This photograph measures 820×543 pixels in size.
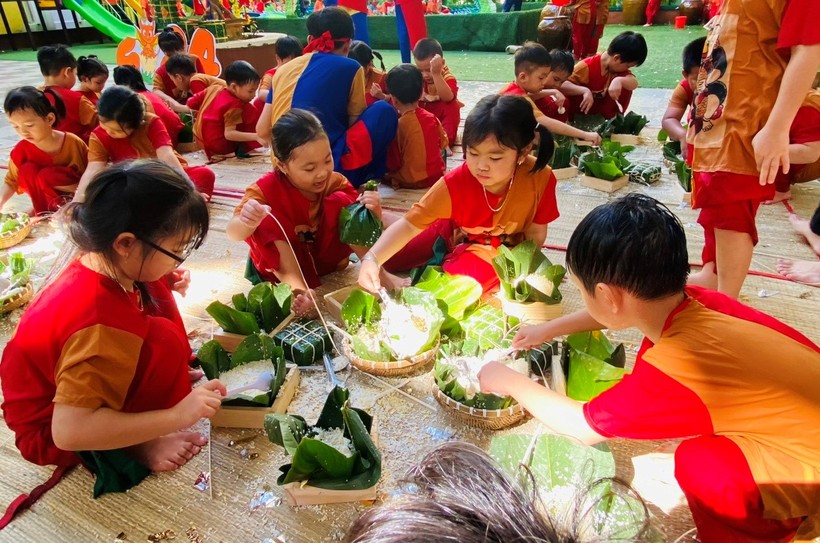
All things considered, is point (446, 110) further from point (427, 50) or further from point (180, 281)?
point (180, 281)

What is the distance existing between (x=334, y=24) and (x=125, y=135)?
4.35ft

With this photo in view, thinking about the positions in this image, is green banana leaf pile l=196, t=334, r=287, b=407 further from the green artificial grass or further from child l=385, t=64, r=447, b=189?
the green artificial grass

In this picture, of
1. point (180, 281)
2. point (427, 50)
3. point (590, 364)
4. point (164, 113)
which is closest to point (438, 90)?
point (427, 50)

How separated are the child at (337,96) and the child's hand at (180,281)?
1.49m

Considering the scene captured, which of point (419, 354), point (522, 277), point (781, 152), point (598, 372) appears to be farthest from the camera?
point (522, 277)

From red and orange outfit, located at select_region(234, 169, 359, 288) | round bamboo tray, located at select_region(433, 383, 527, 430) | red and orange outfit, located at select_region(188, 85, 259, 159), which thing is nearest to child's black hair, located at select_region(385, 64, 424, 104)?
red and orange outfit, located at select_region(234, 169, 359, 288)

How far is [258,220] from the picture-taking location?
1.85 m

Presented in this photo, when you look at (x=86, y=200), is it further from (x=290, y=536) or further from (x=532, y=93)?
(x=532, y=93)

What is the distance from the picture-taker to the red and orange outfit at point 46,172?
2.98 meters

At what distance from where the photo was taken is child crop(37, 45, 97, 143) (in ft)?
11.9

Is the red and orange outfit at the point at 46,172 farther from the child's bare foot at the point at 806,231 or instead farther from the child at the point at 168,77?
the child's bare foot at the point at 806,231

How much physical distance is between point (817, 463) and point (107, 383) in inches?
52.5

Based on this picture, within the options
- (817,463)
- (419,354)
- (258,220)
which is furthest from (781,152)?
(258,220)

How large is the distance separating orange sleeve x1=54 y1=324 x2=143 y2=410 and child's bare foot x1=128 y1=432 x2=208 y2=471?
0.81 ft
